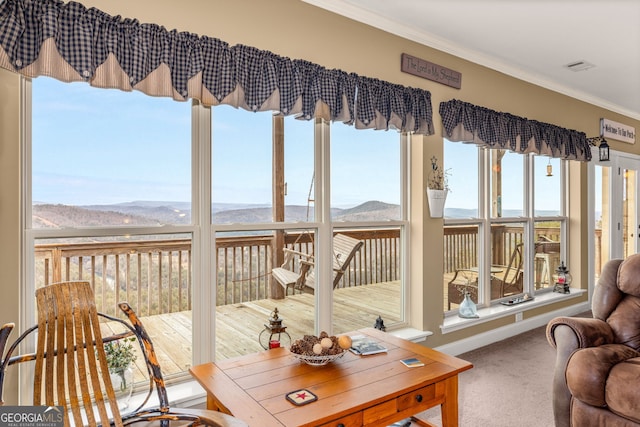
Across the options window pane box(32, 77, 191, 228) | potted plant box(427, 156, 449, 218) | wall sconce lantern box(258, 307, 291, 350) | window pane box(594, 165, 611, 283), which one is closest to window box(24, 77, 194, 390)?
window pane box(32, 77, 191, 228)

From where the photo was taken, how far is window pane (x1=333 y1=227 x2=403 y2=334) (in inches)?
119

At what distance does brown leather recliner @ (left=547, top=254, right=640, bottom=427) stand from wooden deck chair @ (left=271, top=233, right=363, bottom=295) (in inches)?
54.0

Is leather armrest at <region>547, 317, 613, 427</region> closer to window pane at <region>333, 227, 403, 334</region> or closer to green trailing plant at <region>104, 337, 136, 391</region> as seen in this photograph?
window pane at <region>333, 227, 403, 334</region>

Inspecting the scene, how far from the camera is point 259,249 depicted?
267 centimetres

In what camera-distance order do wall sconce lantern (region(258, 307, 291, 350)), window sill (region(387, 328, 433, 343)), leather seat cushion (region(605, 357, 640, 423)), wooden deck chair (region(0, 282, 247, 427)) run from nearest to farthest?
wooden deck chair (region(0, 282, 247, 427))
leather seat cushion (region(605, 357, 640, 423))
wall sconce lantern (region(258, 307, 291, 350))
window sill (region(387, 328, 433, 343))

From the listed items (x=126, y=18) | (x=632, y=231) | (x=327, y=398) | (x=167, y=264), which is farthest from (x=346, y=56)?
(x=632, y=231)

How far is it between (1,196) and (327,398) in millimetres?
1660

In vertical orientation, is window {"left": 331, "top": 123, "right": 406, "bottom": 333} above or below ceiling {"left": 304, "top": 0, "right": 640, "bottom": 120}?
below

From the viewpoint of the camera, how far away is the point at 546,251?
4781 mm

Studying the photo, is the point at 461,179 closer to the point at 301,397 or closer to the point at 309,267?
the point at 309,267

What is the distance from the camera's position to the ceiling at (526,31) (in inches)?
111

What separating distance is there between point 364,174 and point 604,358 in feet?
6.13

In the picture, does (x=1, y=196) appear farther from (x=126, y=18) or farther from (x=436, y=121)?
(x=436, y=121)

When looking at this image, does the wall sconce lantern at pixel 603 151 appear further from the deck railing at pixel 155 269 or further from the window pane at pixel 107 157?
the window pane at pixel 107 157
